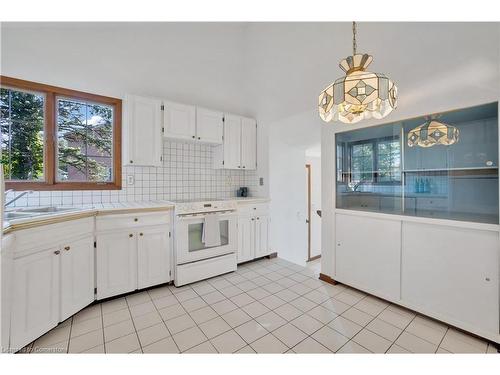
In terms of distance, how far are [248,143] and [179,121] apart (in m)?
1.11

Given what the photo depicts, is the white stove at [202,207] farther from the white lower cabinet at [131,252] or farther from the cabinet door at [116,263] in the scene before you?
the cabinet door at [116,263]

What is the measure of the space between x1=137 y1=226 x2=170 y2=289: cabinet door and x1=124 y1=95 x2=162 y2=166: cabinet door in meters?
0.84

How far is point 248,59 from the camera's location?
11.7 ft

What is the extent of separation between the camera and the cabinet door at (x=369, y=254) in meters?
2.09

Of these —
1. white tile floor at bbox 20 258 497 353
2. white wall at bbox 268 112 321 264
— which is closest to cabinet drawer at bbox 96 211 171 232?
white tile floor at bbox 20 258 497 353

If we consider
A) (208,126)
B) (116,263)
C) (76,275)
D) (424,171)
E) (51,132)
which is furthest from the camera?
(208,126)

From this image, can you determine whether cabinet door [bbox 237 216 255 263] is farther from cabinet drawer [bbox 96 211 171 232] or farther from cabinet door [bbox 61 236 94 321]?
cabinet door [bbox 61 236 94 321]

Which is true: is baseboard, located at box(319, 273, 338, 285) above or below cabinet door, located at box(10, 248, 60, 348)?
below

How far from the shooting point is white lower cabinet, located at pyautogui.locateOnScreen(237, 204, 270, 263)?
3129 mm

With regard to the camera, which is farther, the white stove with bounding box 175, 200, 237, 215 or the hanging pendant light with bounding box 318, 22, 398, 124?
the white stove with bounding box 175, 200, 237, 215

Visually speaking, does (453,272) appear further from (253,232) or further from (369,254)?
(253,232)

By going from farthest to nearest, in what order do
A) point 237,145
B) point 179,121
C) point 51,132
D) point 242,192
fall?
point 242,192 < point 237,145 < point 179,121 < point 51,132

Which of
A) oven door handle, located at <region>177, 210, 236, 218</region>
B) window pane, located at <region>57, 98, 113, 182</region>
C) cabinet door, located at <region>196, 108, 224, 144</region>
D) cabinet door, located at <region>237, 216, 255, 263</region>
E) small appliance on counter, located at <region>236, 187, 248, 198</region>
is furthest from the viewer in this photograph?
small appliance on counter, located at <region>236, 187, 248, 198</region>

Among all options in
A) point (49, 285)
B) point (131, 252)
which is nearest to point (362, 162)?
point (131, 252)
